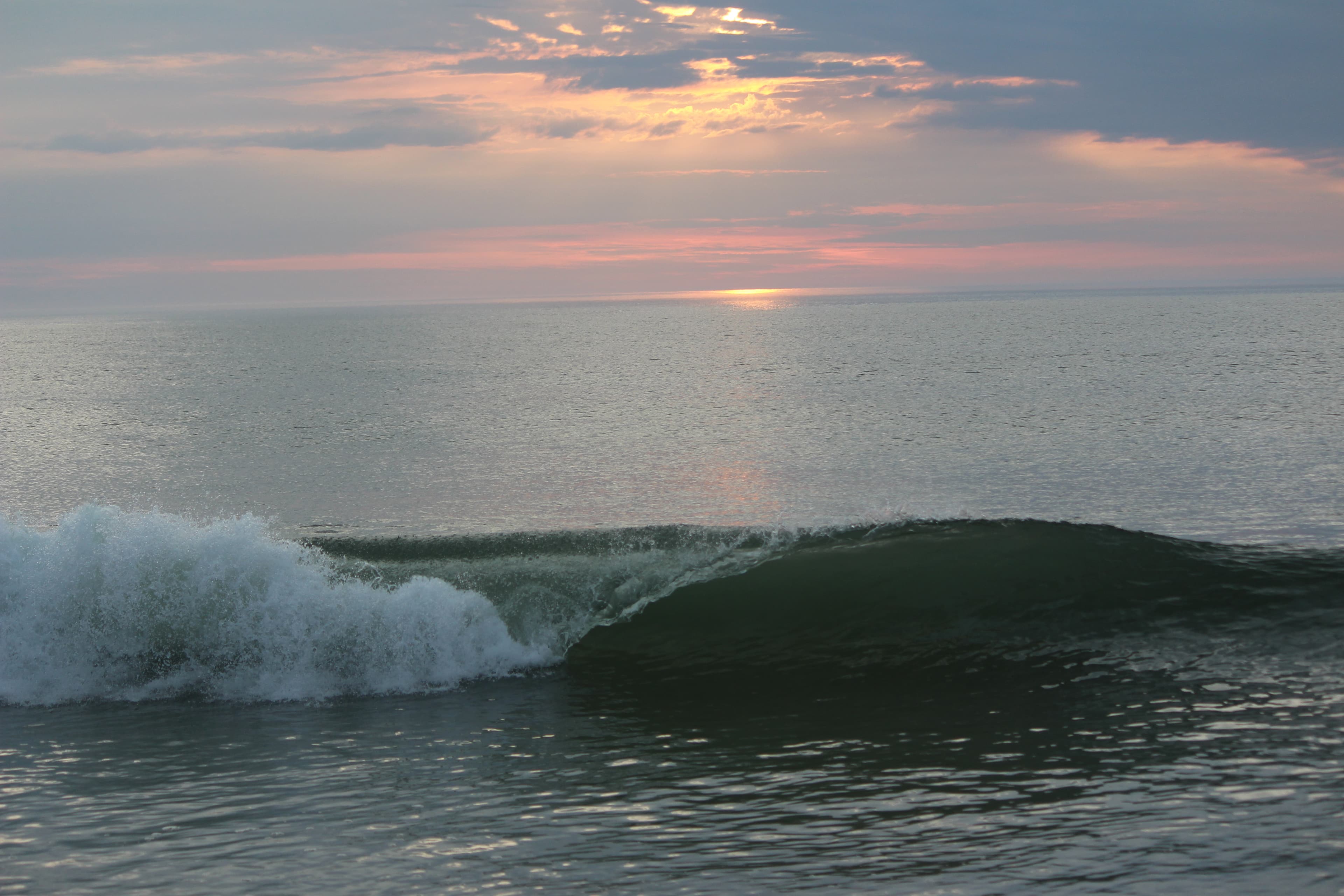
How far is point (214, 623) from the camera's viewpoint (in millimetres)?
13633

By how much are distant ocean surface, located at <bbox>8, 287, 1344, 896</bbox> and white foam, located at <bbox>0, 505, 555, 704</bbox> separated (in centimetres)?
5

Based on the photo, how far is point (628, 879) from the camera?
7355 millimetres

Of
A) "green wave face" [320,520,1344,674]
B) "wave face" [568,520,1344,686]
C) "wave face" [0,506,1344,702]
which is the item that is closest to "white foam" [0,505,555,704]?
"wave face" [0,506,1344,702]

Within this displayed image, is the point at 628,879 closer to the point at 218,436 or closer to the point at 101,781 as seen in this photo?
the point at 101,781

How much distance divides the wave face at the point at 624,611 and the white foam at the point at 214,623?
29 mm

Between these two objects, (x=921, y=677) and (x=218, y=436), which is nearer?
(x=921, y=677)

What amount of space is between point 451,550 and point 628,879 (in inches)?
420

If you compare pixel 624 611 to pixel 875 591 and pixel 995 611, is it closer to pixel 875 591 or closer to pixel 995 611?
pixel 875 591

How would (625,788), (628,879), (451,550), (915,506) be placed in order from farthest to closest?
(915,506)
(451,550)
(625,788)
(628,879)

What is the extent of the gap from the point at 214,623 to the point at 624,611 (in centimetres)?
541

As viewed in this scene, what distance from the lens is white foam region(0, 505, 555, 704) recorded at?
1280 cm

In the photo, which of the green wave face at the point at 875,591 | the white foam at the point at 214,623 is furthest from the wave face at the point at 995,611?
the white foam at the point at 214,623

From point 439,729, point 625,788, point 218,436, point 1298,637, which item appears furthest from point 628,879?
point 218,436

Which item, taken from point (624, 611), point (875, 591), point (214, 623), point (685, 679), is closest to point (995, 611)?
point (875, 591)
